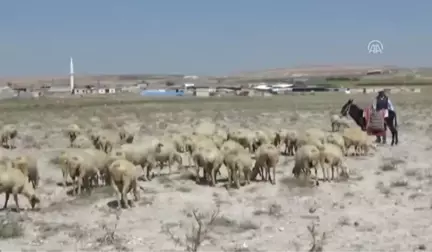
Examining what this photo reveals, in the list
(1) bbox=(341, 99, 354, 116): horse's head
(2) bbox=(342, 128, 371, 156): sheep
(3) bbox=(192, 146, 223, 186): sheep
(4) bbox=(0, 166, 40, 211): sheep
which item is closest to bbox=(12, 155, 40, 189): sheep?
(4) bbox=(0, 166, 40, 211): sheep

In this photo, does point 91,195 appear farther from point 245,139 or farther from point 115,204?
point 245,139

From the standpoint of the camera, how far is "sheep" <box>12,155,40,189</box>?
15312mm

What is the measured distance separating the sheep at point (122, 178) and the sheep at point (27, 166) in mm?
2303

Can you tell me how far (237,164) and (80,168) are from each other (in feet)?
11.8

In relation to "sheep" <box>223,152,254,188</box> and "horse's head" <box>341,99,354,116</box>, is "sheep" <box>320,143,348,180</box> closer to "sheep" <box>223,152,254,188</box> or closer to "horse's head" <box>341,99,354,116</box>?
"sheep" <box>223,152,254,188</box>

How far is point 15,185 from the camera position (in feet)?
44.2

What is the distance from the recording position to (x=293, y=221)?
1288 centimetres

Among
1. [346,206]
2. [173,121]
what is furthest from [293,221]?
[173,121]

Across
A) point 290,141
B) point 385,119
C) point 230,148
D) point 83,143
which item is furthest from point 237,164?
point 385,119

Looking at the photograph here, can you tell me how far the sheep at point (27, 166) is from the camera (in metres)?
15.3

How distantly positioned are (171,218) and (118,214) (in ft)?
3.47

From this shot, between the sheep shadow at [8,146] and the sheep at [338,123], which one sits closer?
the sheep shadow at [8,146]

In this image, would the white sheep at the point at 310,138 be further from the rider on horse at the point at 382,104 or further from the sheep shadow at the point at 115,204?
the sheep shadow at the point at 115,204

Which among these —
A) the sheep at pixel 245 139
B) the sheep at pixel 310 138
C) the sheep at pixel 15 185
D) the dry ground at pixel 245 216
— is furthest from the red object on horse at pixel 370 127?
the sheep at pixel 15 185
